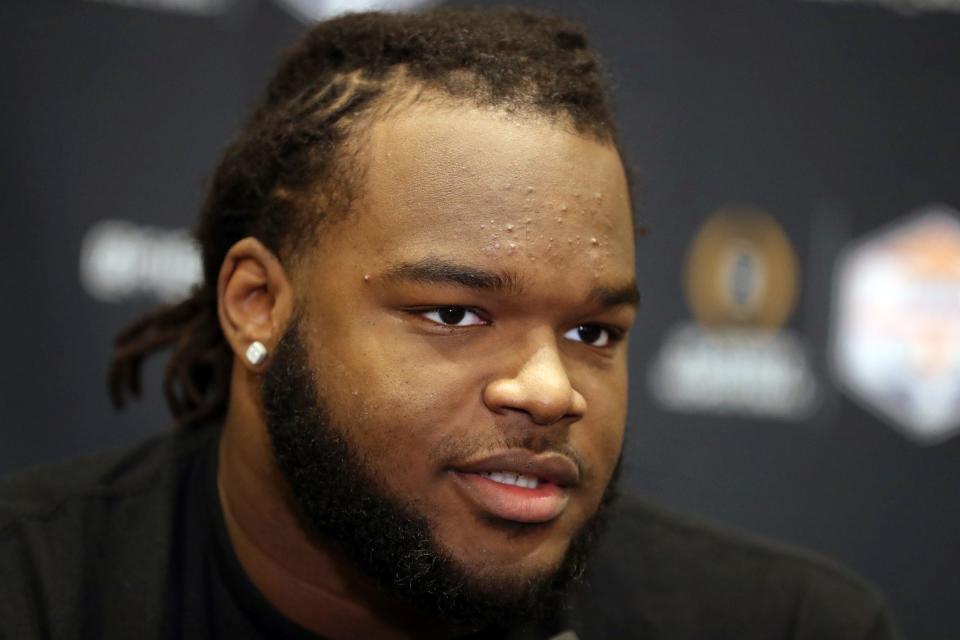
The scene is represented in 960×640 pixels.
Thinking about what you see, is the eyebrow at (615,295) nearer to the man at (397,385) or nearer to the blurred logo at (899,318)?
the man at (397,385)

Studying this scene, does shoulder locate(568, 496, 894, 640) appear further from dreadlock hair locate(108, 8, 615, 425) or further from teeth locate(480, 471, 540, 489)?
dreadlock hair locate(108, 8, 615, 425)

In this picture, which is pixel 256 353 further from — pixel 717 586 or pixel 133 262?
pixel 133 262

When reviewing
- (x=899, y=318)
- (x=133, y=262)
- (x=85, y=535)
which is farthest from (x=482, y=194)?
(x=899, y=318)

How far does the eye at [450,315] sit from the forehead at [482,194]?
0.06 m

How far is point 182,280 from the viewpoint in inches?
80.1

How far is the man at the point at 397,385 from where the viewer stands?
111 centimetres

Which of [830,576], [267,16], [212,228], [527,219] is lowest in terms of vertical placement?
[830,576]

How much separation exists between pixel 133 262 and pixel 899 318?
5.05ft

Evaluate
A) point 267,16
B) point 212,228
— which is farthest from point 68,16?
point 212,228

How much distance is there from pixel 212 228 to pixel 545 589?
66 centimetres

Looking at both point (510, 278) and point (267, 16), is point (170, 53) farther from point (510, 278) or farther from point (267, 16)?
point (510, 278)

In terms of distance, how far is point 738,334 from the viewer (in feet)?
7.12

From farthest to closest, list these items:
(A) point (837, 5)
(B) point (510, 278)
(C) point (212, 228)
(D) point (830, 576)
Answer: (A) point (837, 5), (D) point (830, 576), (C) point (212, 228), (B) point (510, 278)

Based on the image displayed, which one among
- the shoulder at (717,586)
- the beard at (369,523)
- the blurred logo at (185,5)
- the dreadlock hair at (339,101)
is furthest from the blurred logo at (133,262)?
the shoulder at (717,586)
